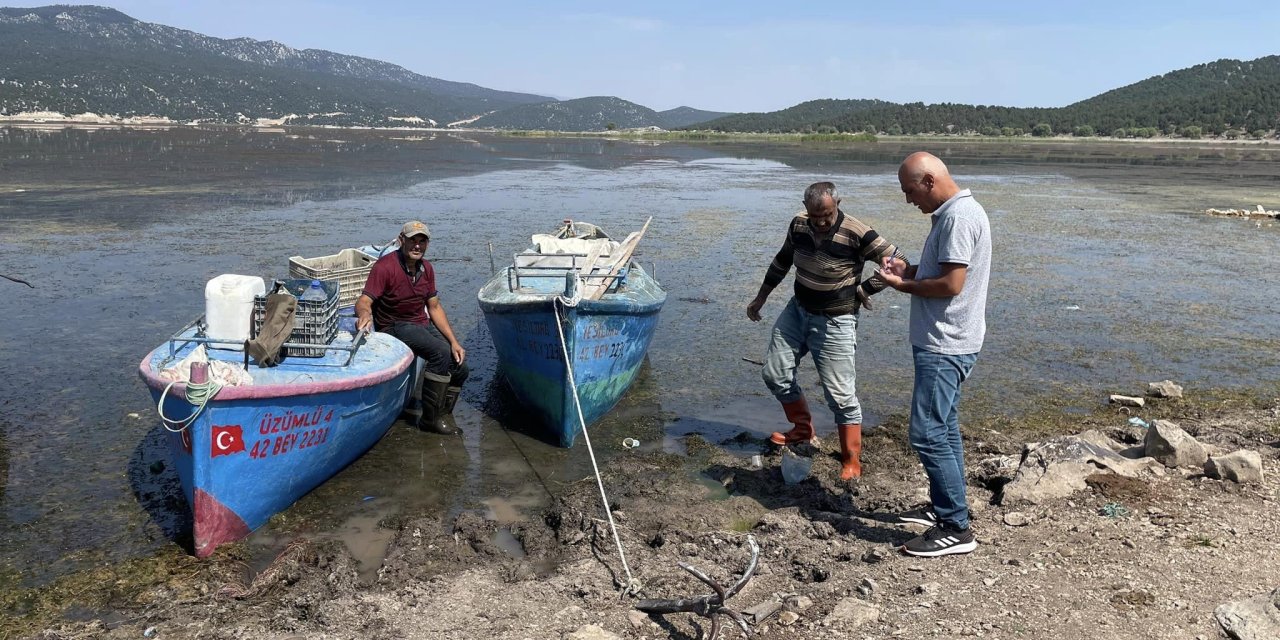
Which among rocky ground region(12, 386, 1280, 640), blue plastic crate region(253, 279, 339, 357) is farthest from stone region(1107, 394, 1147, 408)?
blue plastic crate region(253, 279, 339, 357)

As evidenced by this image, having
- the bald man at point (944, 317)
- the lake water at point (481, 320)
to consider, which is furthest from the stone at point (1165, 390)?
the bald man at point (944, 317)

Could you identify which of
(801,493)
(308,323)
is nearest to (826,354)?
(801,493)

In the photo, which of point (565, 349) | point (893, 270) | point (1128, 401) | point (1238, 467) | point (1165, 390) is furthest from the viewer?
point (1165, 390)

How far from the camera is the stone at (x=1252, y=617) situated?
12.3 feet

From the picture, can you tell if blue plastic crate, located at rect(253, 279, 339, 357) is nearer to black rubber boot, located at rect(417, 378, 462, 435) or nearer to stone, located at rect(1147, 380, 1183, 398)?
black rubber boot, located at rect(417, 378, 462, 435)

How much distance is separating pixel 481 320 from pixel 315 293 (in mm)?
4632

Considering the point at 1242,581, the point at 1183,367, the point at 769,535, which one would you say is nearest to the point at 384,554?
the point at 769,535

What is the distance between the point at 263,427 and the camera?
5.43 metres

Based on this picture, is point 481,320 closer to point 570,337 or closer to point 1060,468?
point 570,337

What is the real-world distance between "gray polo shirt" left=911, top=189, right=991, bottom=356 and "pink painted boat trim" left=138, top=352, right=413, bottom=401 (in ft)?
12.6

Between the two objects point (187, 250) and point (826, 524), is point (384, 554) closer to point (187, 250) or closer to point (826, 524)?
point (826, 524)

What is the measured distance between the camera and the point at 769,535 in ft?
17.9

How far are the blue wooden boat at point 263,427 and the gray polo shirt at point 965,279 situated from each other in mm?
3930

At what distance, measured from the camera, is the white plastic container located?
19.6 feet
